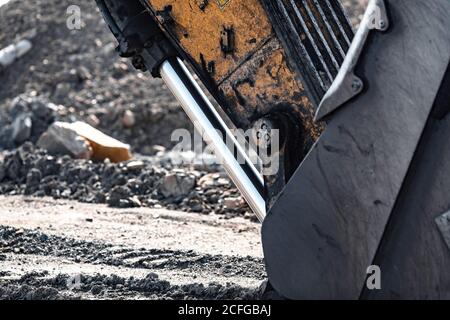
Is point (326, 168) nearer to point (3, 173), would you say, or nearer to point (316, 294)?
point (316, 294)

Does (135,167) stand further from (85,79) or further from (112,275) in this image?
(85,79)

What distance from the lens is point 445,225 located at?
3057 mm

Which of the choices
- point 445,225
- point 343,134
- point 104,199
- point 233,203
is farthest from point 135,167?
point 445,225

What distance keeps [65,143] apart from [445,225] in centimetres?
550

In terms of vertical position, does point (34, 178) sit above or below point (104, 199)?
above

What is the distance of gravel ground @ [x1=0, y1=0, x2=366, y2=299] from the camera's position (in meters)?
4.24

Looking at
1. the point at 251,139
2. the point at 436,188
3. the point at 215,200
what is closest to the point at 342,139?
the point at 436,188

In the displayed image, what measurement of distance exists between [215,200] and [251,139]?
3088 millimetres

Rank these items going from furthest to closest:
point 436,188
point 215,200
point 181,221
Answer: point 215,200, point 181,221, point 436,188

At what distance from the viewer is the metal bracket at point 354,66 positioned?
10.2 ft

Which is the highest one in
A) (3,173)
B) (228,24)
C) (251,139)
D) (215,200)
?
(228,24)

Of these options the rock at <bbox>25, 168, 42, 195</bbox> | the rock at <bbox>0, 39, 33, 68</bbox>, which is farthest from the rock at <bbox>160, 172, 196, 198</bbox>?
the rock at <bbox>0, 39, 33, 68</bbox>

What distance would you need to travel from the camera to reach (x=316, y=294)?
129 inches

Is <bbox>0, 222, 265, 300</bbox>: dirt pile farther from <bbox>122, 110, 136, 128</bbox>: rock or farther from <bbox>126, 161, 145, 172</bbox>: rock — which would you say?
<bbox>122, 110, 136, 128</bbox>: rock
